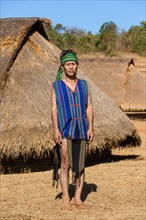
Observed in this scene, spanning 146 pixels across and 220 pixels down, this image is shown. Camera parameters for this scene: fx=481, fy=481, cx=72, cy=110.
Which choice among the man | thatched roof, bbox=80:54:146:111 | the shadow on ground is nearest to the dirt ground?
the shadow on ground

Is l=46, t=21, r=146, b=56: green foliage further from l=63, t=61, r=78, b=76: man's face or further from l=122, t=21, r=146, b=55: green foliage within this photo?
l=63, t=61, r=78, b=76: man's face

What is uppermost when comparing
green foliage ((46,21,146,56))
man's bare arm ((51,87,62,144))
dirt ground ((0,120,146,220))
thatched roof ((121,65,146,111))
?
green foliage ((46,21,146,56))

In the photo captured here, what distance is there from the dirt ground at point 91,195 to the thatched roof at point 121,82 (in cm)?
1265

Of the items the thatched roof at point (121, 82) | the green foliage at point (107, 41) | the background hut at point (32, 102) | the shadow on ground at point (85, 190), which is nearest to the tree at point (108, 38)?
the green foliage at point (107, 41)

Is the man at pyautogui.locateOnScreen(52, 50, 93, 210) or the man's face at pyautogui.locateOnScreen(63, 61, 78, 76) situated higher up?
the man's face at pyautogui.locateOnScreen(63, 61, 78, 76)

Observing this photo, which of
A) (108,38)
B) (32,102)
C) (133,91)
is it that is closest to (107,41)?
(108,38)

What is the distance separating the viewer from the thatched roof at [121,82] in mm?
21727

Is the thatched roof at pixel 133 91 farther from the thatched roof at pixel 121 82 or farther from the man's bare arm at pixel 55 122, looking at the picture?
the man's bare arm at pixel 55 122

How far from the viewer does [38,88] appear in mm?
8773

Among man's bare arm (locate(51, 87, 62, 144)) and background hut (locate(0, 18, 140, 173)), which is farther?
background hut (locate(0, 18, 140, 173))

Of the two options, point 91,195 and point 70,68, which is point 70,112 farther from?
point 91,195

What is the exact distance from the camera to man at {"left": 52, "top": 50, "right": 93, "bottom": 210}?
4.82 meters

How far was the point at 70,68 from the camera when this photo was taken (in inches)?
194

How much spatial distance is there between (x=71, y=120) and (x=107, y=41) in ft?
125
